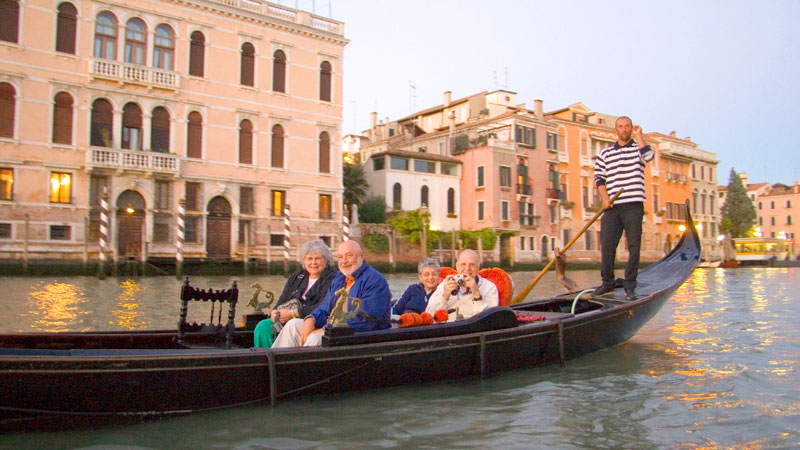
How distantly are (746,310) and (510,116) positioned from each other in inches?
738

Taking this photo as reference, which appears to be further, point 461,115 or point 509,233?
point 461,115

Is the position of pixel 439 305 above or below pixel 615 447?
above

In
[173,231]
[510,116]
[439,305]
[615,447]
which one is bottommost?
[615,447]

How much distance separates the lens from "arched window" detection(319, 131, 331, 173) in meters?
20.3

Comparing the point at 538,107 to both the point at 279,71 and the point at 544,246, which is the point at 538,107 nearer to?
the point at 544,246

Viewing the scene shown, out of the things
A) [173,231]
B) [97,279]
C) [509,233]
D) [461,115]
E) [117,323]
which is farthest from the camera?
[461,115]

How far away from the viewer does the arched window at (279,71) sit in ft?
63.7

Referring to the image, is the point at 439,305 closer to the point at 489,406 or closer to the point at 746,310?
the point at 489,406

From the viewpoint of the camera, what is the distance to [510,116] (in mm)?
26656

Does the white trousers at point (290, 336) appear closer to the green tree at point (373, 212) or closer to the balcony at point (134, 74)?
the balcony at point (134, 74)

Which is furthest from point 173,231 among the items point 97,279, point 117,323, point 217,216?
point 117,323

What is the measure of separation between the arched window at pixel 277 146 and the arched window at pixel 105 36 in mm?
4884

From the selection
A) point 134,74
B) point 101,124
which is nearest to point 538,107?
point 134,74

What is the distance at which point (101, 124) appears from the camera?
1631 centimetres
